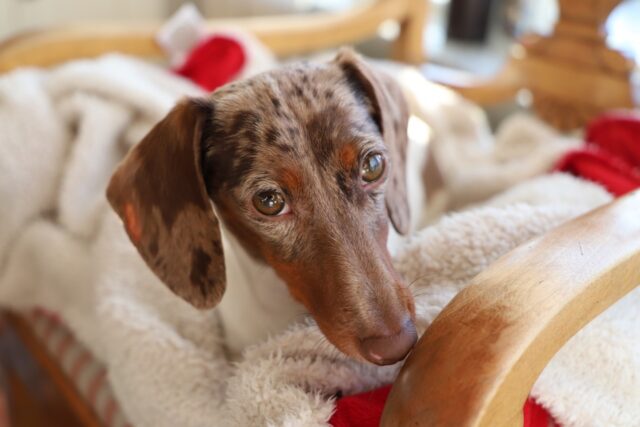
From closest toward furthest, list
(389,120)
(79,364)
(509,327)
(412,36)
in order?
(509,327) → (389,120) → (79,364) → (412,36)

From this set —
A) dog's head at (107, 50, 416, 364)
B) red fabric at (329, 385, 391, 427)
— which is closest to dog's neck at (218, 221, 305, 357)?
dog's head at (107, 50, 416, 364)

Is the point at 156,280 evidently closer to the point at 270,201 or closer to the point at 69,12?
the point at 270,201

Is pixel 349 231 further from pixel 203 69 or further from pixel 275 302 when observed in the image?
pixel 203 69

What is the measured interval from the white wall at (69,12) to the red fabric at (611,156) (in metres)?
1.53

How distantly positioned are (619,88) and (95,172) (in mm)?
1230

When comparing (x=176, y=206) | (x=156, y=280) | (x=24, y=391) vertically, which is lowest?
(x=24, y=391)

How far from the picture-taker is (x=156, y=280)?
115 centimetres

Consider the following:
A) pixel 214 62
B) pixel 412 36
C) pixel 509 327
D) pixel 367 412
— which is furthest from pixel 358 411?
pixel 412 36

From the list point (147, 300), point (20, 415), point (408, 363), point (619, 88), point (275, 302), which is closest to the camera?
point (408, 363)

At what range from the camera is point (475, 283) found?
0.66 meters

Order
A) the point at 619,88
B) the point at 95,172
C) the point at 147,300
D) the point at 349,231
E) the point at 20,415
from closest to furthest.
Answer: the point at 349,231, the point at 147,300, the point at 95,172, the point at 619,88, the point at 20,415

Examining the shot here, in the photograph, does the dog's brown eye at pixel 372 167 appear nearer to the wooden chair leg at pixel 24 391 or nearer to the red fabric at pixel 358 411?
the red fabric at pixel 358 411

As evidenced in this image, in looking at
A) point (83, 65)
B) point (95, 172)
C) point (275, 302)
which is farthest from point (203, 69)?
point (275, 302)

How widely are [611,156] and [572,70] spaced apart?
14.9 inches
